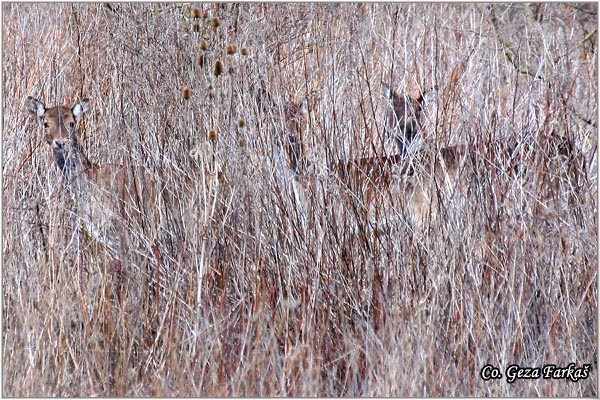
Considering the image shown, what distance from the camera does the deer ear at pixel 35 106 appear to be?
5.41m

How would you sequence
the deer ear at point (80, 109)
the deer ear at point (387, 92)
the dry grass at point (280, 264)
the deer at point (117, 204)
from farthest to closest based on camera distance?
the deer ear at point (80, 109), the deer ear at point (387, 92), the deer at point (117, 204), the dry grass at point (280, 264)

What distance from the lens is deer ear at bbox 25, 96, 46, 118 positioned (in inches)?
213

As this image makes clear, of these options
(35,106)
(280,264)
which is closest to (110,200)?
(280,264)

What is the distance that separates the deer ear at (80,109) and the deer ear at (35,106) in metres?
0.23

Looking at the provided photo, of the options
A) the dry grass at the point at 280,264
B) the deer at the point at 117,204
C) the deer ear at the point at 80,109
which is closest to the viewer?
the dry grass at the point at 280,264

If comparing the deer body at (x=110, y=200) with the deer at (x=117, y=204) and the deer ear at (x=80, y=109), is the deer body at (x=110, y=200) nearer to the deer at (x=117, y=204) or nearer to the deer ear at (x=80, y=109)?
the deer at (x=117, y=204)

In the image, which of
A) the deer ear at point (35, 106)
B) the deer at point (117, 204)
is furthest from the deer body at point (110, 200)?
the deer ear at point (35, 106)

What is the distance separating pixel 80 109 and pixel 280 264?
2.15 meters

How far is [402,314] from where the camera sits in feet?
11.5

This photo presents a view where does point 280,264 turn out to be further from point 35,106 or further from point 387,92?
point 35,106

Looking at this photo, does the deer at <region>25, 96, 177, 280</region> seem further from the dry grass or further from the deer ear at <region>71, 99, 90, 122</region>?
the deer ear at <region>71, 99, 90, 122</region>

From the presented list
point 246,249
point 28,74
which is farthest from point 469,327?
point 28,74

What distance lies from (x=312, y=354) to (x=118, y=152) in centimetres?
174

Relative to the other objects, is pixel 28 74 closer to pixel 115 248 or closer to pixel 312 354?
pixel 115 248
